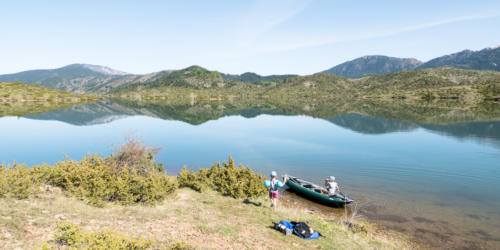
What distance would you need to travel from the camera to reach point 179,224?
1360 centimetres

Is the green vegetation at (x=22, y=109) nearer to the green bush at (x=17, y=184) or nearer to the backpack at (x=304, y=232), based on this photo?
the green bush at (x=17, y=184)

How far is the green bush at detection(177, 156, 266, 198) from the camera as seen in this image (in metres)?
20.7

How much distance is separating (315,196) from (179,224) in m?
13.7

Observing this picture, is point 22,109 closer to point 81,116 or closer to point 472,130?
point 81,116

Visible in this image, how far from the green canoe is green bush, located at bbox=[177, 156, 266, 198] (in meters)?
4.66

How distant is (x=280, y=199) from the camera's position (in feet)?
78.9

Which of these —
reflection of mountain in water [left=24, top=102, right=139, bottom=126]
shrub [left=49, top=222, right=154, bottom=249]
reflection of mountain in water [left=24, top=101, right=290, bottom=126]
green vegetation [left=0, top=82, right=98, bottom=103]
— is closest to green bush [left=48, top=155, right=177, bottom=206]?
shrub [left=49, top=222, right=154, bottom=249]

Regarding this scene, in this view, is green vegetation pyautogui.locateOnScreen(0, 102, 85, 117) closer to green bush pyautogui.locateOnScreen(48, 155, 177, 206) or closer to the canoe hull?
green bush pyautogui.locateOnScreen(48, 155, 177, 206)

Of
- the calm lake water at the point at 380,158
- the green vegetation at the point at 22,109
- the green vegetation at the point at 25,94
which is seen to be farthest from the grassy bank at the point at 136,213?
the green vegetation at the point at 25,94

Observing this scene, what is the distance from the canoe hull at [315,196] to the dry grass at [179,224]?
13.7 feet

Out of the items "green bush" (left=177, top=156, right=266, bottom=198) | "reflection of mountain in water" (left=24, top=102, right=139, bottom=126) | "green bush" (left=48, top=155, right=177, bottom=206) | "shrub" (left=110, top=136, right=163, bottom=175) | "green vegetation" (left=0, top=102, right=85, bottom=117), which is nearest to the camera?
"green bush" (left=48, top=155, right=177, bottom=206)

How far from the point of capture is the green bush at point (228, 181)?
20656mm

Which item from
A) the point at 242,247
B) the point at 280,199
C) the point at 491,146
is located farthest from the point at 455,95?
the point at 242,247

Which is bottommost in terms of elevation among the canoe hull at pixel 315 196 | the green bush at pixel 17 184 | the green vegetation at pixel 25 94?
the canoe hull at pixel 315 196
